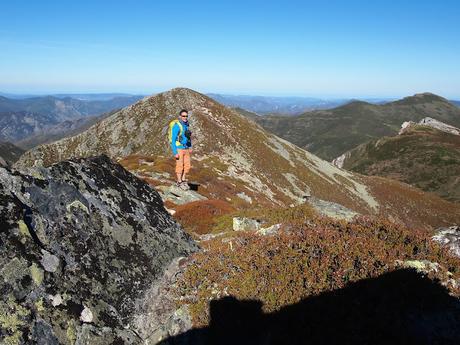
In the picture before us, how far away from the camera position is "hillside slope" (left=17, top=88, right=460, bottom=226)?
219 feet

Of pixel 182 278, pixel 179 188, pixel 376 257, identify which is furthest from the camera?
pixel 179 188

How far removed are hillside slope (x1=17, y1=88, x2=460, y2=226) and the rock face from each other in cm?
4108

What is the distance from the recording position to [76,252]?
1070cm

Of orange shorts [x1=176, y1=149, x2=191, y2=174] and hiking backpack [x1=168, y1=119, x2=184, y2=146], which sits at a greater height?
hiking backpack [x1=168, y1=119, x2=184, y2=146]

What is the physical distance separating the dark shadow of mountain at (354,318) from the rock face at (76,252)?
84.7 inches

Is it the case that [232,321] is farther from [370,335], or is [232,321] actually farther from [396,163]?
[396,163]

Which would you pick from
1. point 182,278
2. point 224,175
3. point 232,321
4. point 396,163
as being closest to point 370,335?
point 232,321

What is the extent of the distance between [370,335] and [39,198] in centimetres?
968

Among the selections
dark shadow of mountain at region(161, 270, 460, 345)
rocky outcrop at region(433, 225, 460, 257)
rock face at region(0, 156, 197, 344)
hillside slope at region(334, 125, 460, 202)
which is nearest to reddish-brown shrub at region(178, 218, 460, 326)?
dark shadow of mountain at region(161, 270, 460, 345)

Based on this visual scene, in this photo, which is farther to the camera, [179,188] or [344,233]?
[179,188]

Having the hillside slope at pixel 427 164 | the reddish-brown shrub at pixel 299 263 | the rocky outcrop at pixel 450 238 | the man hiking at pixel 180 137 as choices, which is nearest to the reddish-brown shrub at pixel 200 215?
the man hiking at pixel 180 137

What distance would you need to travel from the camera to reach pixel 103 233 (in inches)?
466

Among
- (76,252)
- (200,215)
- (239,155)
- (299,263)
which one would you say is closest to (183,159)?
(200,215)

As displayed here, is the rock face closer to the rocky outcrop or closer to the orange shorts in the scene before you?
the rocky outcrop
